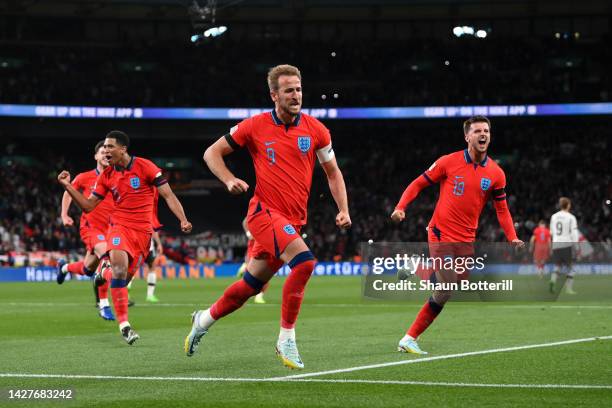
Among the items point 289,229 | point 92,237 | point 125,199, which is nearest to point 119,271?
point 125,199

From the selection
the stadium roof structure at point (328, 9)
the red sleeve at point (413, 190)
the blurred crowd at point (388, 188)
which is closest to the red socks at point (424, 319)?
the red sleeve at point (413, 190)

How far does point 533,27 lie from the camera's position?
5738cm

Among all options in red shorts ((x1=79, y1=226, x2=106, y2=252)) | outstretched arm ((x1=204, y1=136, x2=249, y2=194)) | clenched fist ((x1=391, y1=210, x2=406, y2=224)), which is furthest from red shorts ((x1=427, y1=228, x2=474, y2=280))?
red shorts ((x1=79, y1=226, x2=106, y2=252))

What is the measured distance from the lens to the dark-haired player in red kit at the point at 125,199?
1223 cm

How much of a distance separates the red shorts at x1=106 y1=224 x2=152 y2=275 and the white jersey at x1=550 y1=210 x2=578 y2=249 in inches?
530

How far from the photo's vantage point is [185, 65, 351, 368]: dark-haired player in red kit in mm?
8633

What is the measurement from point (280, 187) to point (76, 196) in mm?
3306

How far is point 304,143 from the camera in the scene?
29.1ft

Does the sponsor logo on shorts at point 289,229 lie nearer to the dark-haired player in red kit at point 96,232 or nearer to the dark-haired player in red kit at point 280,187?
the dark-haired player in red kit at point 280,187

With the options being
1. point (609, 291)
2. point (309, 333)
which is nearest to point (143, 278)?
point (609, 291)

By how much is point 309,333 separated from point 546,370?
15.8ft

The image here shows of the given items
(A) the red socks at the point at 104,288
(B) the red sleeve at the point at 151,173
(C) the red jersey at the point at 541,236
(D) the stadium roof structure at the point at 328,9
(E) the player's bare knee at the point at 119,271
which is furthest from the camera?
(D) the stadium roof structure at the point at 328,9

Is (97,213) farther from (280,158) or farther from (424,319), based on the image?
(280,158)

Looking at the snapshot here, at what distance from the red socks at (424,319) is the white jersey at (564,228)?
1383 cm
